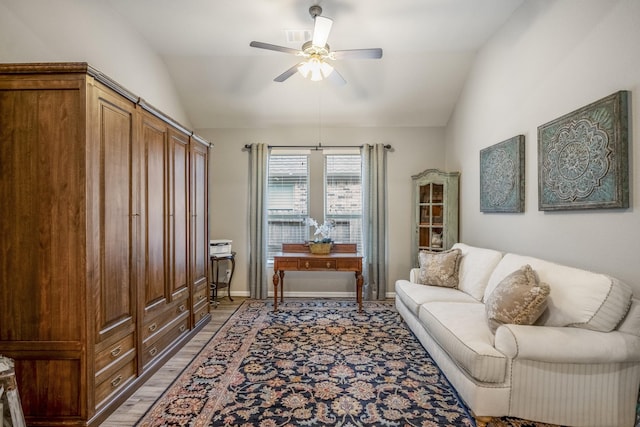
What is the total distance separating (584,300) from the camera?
1856mm

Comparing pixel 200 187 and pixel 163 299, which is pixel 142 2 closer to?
pixel 200 187

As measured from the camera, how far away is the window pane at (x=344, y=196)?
15.7ft

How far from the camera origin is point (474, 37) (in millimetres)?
3447

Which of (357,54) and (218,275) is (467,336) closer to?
(357,54)

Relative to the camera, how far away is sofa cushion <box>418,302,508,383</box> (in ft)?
A: 5.88

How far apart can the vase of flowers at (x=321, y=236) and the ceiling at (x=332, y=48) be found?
1.48 m

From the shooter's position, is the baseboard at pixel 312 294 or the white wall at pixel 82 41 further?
the baseboard at pixel 312 294

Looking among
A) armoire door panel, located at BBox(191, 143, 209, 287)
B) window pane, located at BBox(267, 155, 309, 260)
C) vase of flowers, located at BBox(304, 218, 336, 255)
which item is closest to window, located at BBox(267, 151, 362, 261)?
window pane, located at BBox(267, 155, 309, 260)

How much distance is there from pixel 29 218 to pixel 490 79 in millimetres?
4118

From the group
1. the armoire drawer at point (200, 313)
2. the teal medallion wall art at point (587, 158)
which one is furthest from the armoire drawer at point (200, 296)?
the teal medallion wall art at point (587, 158)

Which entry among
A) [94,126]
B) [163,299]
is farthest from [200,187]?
[94,126]

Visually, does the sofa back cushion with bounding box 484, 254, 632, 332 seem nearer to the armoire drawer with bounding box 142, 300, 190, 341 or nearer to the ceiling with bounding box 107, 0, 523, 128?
the ceiling with bounding box 107, 0, 523, 128

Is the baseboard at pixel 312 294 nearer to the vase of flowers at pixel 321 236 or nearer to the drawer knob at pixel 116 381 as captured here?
the vase of flowers at pixel 321 236

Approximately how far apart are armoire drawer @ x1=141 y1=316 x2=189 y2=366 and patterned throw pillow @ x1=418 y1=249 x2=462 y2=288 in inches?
97.8
